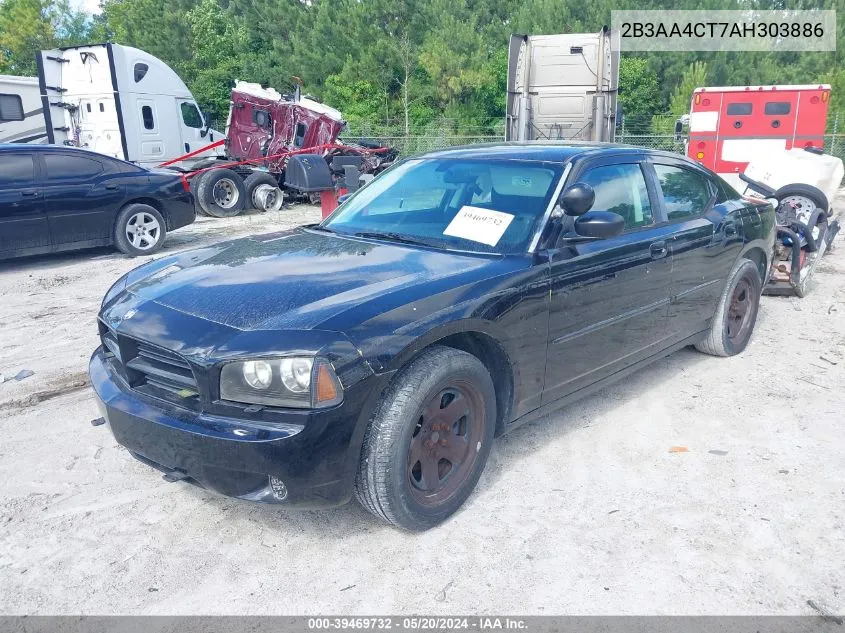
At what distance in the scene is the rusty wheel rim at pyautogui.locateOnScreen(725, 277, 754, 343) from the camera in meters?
5.23

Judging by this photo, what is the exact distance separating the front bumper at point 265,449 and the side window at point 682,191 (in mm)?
2651

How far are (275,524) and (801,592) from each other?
2.16 metres

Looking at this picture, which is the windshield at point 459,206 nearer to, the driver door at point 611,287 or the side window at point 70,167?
the driver door at point 611,287

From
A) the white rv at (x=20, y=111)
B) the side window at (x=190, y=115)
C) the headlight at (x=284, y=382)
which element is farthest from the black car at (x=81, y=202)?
the white rv at (x=20, y=111)

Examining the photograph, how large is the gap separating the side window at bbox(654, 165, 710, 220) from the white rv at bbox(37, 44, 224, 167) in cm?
1263

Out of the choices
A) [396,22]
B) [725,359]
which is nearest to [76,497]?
[725,359]

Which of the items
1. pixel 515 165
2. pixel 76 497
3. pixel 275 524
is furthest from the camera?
pixel 515 165

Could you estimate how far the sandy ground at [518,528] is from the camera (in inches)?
105

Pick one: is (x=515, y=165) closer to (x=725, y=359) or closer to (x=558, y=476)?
(x=558, y=476)

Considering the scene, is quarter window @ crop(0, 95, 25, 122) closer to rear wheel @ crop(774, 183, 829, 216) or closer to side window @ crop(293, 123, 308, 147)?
side window @ crop(293, 123, 308, 147)

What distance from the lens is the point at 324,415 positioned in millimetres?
2561

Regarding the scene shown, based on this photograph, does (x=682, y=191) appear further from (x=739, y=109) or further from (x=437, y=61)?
(x=437, y=61)

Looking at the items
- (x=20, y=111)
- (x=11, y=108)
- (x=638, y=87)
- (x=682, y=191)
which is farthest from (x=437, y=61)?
(x=682, y=191)

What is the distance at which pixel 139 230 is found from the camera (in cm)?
960
